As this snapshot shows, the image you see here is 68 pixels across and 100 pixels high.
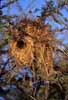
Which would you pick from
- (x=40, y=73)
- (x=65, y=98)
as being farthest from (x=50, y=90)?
(x=40, y=73)

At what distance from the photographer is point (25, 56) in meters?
5.19

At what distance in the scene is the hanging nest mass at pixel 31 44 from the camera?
507cm

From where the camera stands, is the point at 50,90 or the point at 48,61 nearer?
the point at 48,61

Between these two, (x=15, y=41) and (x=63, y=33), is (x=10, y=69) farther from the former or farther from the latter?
(x=63, y=33)

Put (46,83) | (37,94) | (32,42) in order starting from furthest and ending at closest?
(37,94) < (46,83) < (32,42)

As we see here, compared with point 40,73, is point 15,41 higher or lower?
higher

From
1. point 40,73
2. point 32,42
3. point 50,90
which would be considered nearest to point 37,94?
point 50,90

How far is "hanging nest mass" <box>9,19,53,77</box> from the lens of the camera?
5070 millimetres

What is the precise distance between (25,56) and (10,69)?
334mm

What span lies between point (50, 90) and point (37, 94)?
12.8 inches

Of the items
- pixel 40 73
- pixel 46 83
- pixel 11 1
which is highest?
pixel 11 1

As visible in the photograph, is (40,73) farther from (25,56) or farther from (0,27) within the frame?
(0,27)

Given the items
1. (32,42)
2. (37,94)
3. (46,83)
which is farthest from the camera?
(37,94)

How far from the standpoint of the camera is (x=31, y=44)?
16.8 ft
